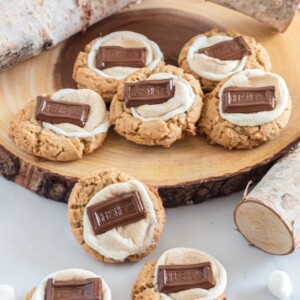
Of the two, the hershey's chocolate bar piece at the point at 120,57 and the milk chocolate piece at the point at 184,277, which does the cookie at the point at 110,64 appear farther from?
the milk chocolate piece at the point at 184,277

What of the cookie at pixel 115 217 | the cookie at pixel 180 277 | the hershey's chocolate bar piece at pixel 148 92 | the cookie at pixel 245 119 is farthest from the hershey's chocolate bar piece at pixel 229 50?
Result: the cookie at pixel 180 277

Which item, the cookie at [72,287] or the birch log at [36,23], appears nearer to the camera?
the cookie at [72,287]

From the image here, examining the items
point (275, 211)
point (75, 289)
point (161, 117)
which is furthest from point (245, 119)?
point (75, 289)

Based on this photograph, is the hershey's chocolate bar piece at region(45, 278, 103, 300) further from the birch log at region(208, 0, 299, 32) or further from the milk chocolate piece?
the birch log at region(208, 0, 299, 32)

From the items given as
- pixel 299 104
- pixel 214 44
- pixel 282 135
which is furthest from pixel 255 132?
pixel 214 44

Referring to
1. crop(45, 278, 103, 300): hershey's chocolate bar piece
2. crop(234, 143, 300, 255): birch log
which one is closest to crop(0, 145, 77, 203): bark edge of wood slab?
crop(45, 278, 103, 300): hershey's chocolate bar piece

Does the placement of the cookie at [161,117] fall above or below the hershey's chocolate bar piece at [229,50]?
below
